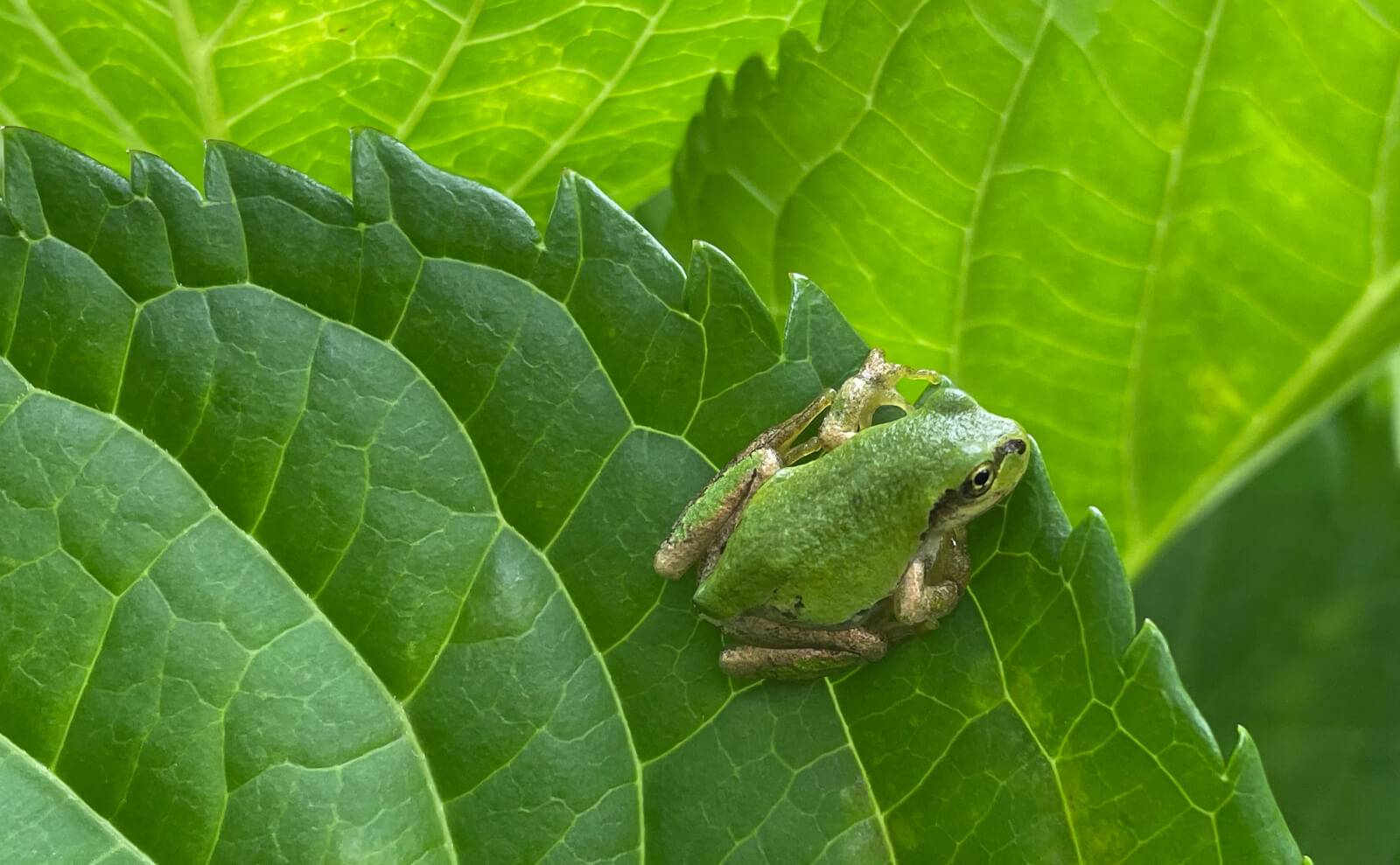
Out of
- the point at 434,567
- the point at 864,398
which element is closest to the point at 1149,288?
the point at 864,398

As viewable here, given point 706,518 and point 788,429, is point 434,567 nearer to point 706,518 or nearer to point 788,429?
point 706,518

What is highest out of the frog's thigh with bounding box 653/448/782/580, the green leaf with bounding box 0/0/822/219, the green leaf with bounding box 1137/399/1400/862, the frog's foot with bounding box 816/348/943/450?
the green leaf with bounding box 0/0/822/219

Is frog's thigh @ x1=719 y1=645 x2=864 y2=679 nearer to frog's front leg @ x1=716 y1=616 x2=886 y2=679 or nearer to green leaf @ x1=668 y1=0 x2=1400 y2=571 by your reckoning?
frog's front leg @ x1=716 y1=616 x2=886 y2=679

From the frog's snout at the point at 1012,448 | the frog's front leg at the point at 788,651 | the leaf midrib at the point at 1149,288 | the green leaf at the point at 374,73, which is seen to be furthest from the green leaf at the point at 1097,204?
the frog's front leg at the point at 788,651

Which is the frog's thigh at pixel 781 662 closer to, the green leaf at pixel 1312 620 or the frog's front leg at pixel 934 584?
the frog's front leg at pixel 934 584

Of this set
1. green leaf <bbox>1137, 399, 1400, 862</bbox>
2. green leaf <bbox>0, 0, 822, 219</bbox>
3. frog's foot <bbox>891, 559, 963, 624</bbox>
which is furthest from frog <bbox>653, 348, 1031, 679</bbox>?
green leaf <bbox>1137, 399, 1400, 862</bbox>

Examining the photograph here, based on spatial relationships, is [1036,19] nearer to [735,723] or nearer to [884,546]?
[884,546]

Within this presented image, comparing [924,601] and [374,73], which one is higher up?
[374,73]
